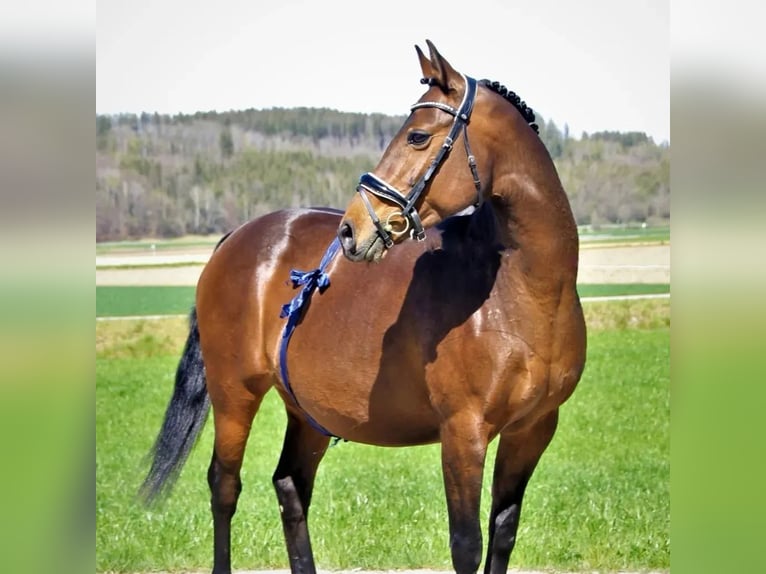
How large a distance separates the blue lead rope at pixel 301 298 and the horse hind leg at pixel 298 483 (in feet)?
1.17

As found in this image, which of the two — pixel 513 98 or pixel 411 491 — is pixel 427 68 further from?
pixel 411 491

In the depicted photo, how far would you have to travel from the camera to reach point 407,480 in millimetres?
6535

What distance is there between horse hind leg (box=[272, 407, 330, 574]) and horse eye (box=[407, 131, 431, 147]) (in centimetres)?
187

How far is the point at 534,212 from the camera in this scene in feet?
11.2

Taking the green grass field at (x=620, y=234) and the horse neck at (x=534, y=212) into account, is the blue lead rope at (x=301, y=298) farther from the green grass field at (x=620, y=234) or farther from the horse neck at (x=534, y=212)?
the green grass field at (x=620, y=234)

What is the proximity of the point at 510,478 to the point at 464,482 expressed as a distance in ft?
1.60

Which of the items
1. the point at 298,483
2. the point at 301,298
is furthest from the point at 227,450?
the point at 301,298

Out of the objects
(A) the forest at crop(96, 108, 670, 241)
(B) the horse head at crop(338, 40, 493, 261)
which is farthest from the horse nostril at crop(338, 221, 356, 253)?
(A) the forest at crop(96, 108, 670, 241)

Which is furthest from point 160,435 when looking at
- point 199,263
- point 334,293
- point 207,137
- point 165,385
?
point 199,263

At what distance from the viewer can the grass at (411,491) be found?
217 inches

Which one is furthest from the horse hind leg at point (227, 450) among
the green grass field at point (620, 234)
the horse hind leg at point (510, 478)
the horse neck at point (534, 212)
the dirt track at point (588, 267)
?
the dirt track at point (588, 267)

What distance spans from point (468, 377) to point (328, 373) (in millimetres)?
822
